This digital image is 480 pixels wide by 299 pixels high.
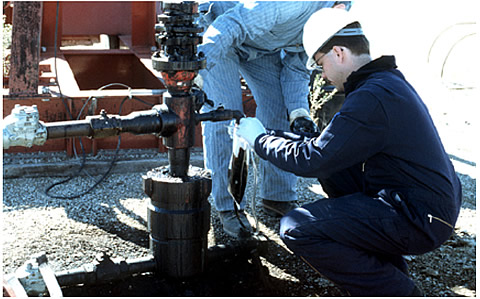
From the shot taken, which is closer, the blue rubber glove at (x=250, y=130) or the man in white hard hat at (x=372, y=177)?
the man in white hard hat at (x=372, y=177)

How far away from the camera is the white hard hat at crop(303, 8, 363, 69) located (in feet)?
7.90

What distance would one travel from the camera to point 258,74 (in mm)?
3545

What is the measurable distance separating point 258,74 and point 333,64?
1.12 metres

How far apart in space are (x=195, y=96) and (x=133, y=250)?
102 centimetres

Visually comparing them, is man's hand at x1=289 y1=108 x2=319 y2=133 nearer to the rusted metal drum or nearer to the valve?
the rusted metal drum

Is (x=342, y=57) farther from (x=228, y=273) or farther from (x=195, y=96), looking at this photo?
(x=228, y=273)

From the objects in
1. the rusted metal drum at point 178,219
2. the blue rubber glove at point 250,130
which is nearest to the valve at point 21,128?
the rusted metal drum at point 178,219

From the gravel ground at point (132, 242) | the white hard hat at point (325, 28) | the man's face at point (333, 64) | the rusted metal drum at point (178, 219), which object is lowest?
the gravel ground at point (132, 242)

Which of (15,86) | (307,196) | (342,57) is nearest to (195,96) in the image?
(342,57)

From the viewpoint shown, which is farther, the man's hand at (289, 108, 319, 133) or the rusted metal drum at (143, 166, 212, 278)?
the man's hand at (289, 108, 319, 133)

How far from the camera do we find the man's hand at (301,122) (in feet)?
10.7

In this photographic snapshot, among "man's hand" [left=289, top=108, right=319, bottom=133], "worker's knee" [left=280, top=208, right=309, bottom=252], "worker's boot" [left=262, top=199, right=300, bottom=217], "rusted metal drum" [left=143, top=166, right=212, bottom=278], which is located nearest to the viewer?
"worker's knee" [left=280, top=208, right=309, bottom=252]

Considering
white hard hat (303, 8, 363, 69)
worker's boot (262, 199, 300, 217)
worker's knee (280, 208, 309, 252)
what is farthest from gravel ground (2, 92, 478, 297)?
white hard hat (303, 8, 363, 69)

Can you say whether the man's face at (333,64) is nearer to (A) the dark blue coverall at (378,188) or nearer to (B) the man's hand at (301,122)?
(A) the dark blue coverall at (378,188)
